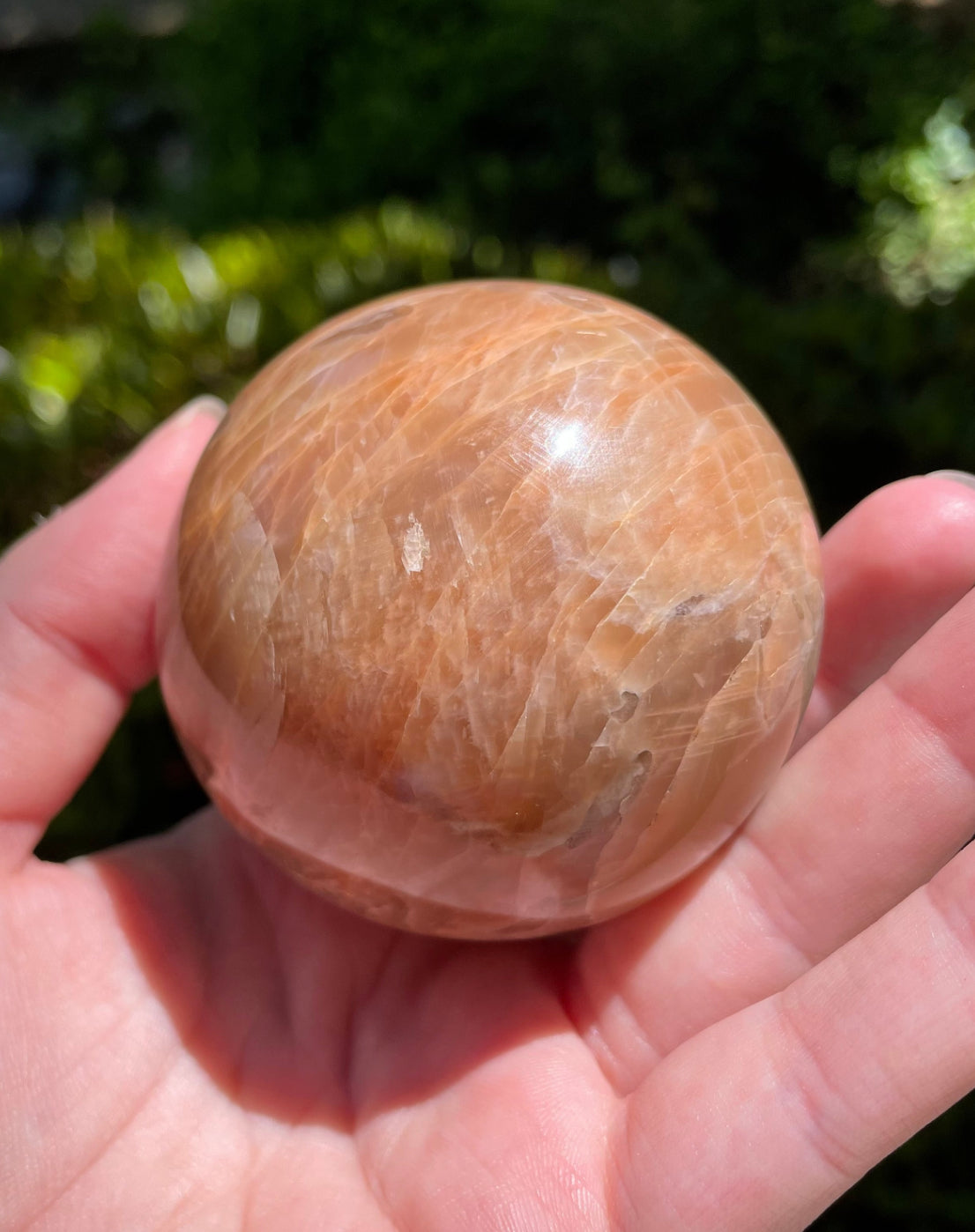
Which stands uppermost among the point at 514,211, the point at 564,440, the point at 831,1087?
the point at 564,440

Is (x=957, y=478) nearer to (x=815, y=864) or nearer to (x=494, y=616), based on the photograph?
(x=815, y=864)

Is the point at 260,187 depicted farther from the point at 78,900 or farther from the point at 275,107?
the point at 78,900

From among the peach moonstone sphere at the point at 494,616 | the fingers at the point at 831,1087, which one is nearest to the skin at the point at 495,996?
the fingers at the point at 831,1087

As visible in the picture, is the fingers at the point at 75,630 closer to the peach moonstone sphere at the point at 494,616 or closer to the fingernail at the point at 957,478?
the peach moonstone sphere at the point at 494,616

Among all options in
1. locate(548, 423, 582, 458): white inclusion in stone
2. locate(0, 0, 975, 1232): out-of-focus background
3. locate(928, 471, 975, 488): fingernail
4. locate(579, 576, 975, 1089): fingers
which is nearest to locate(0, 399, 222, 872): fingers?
locate(0, 0, 975, 1232): out-of-focus background

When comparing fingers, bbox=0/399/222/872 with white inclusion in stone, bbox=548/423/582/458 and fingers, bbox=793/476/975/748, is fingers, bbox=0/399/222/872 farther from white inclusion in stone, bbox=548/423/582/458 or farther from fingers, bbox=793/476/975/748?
fingers, bbox=793/476/975/748

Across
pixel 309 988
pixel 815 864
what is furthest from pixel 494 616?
pixel 309 988

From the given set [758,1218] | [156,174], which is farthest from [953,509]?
[156,174]
